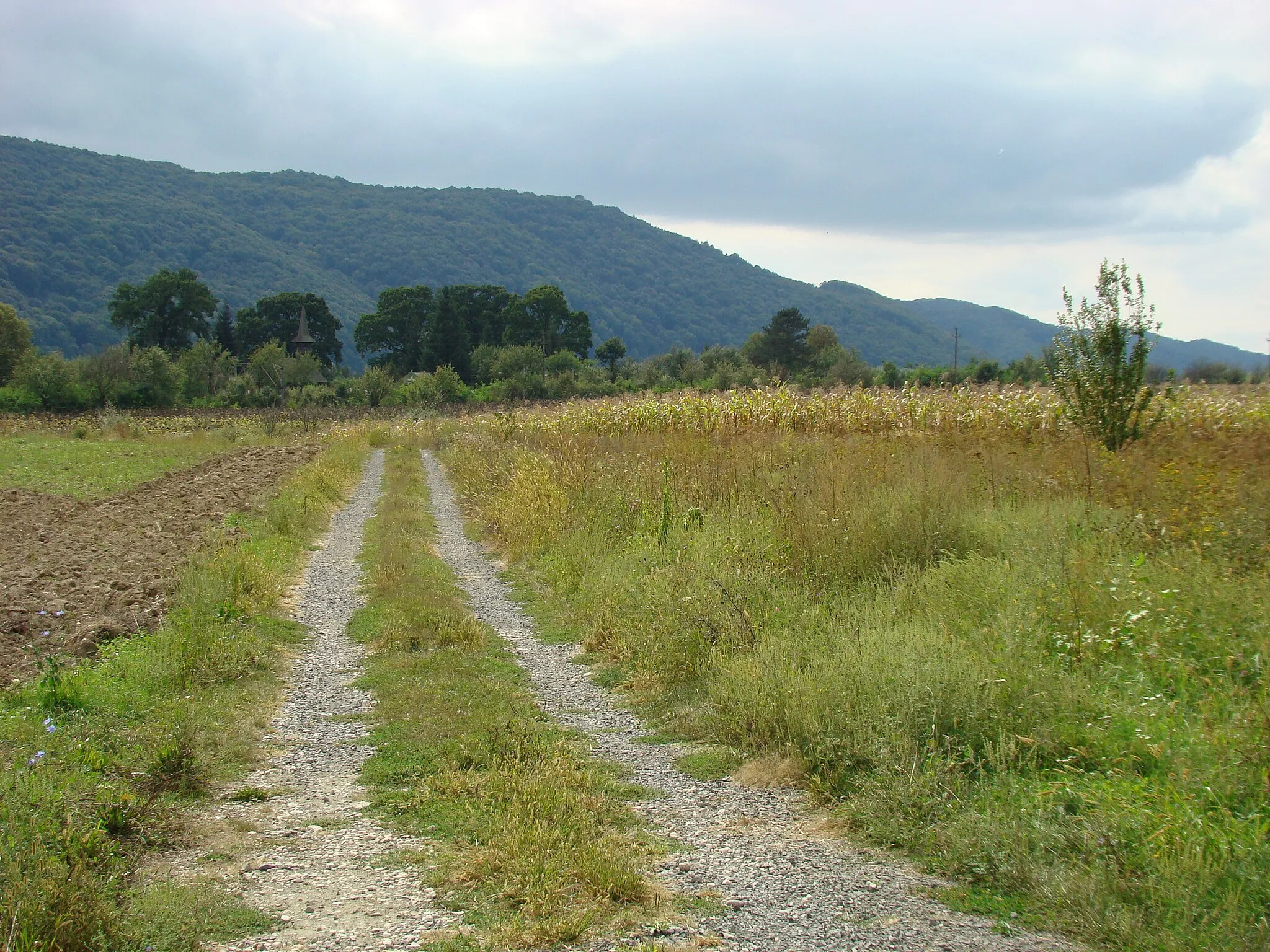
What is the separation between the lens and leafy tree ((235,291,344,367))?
102 metres

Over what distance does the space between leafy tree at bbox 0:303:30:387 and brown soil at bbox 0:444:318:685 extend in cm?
5711

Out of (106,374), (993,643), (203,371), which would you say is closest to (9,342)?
(203,371)

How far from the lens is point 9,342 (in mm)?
71562

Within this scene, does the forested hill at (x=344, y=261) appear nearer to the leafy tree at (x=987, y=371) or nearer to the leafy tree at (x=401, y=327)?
the leafy tree at (x=401, y=327)

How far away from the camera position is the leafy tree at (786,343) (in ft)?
263

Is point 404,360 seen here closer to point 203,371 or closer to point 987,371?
point 203,371

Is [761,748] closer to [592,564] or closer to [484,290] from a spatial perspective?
[592,564]

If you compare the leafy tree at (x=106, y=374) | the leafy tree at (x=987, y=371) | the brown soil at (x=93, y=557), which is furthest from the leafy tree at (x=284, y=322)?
the brown soil at (x=93, y=557)

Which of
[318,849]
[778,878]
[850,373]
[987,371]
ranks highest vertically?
[987,371]

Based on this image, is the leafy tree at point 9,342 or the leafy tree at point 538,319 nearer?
the leafy tree at point 9,342

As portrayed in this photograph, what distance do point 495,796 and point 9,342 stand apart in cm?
8150

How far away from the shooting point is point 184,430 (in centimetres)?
5000

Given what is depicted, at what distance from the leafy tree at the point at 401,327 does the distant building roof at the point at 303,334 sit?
701 centimetres

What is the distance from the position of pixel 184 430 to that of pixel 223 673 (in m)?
46.9
